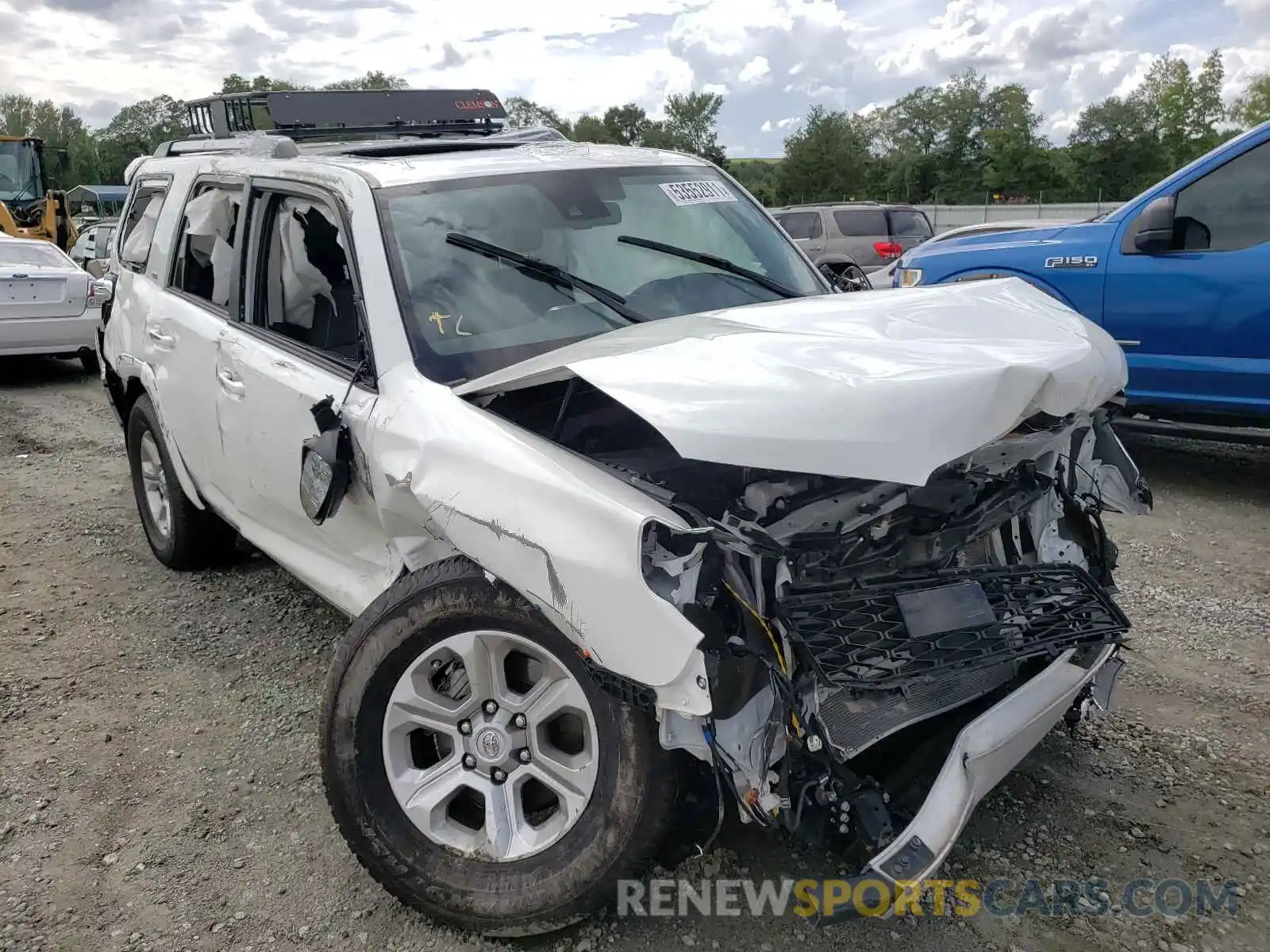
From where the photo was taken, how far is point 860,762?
244 cm

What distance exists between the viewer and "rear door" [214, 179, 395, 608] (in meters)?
3.01

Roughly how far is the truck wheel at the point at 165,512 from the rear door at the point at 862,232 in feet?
43.6

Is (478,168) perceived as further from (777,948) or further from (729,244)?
(777,948)

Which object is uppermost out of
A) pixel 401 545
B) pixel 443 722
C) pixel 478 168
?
pixel 478 168

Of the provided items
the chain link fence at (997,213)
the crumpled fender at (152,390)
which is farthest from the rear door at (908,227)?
the chain link fence at (997,213)

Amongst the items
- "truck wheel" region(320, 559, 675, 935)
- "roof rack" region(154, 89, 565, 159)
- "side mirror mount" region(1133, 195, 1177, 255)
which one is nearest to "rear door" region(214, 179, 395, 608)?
"truck wheel" region(320, 559, 675, 935)

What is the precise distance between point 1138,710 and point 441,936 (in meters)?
2.43

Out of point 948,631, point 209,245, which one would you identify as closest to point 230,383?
point 209,245

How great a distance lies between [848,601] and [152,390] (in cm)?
345

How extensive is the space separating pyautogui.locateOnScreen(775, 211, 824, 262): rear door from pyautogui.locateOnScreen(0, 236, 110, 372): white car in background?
34.8 feet

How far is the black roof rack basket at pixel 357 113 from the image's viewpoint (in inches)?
195

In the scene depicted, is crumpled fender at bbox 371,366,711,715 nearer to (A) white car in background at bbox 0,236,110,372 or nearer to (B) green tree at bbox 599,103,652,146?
(A) white car in background at bbox 0,236,110,372

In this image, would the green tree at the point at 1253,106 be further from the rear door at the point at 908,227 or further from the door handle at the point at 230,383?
the door handle at the point at 230,383

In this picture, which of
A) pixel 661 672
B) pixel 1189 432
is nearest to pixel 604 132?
pixel 1189 432
